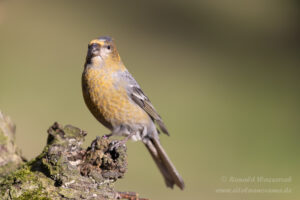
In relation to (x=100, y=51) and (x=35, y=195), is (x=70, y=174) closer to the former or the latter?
(x=35, y=195)

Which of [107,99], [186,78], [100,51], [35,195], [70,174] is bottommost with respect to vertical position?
[35,195]

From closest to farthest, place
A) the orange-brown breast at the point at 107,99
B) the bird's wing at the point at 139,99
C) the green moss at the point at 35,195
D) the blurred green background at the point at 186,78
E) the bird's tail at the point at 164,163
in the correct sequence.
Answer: the green moss at the point at 35,195
the orange-brown breast at the point at 107,99
the bird's wing at the point at 139,99
the bird's tail at the point at 164,163
the blurred green background at the point at 186,78

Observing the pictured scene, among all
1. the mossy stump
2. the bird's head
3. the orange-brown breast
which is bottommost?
the mossy stump

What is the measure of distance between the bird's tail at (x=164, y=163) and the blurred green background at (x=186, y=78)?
6.07 feet

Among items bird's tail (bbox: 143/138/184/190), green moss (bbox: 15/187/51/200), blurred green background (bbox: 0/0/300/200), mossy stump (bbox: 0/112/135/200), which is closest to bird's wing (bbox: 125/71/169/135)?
bird's tail (bbox: 143/138/184/190)

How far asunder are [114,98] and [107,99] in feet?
0.30

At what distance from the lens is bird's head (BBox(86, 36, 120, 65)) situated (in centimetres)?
407

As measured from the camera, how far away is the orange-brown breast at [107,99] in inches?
156

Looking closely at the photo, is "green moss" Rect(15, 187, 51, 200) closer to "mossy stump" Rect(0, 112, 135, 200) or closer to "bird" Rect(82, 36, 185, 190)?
"mossy stump" Rect(0, 112, 135, 200)

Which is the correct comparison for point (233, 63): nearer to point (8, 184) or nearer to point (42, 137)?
point (42, 137)

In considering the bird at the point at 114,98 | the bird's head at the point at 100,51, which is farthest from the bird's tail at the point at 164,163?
the bird's head at the point at 100,51

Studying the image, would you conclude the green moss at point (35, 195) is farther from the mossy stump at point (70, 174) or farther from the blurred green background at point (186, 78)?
the blurred green background at point (186, 78)

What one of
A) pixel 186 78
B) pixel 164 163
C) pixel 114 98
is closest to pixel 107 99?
pixel 114 98

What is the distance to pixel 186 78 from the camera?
11.4 meters
